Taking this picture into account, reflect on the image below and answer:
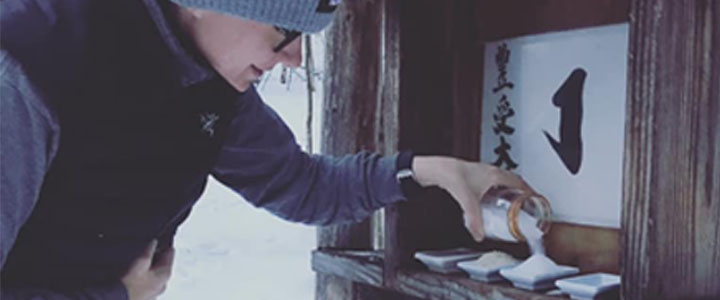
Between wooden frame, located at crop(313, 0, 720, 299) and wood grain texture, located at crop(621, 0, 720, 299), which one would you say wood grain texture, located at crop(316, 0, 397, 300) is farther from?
wood grain texture, located at crop(621, 0, 720, 299)

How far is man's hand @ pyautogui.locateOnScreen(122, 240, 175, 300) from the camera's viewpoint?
1.26 meters

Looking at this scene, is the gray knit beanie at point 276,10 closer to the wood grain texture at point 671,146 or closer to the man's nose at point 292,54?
the man's nose at point 292,54

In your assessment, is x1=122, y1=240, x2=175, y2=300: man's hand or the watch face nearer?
x1=122, y1=240, x2=175, y2=300: man's hand

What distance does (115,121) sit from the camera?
1.17m

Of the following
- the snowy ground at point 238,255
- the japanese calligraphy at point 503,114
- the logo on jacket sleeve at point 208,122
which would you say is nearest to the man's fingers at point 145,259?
the logo on jacket sleeve at point 208,122

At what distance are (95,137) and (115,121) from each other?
0.04 metres

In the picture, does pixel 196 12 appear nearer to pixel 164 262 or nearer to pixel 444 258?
pixel 164 262

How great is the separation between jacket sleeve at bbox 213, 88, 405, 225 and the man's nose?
0.33 m

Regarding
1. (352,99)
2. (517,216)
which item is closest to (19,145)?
(517,216)

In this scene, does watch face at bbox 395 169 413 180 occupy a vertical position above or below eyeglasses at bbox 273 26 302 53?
below

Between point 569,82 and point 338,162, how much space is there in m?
0.56

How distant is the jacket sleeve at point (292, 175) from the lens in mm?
1616

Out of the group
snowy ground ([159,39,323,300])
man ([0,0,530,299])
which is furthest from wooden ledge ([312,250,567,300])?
snowy ground ([159,39,323,300])

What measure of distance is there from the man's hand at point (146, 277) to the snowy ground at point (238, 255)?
1707 millimetres
